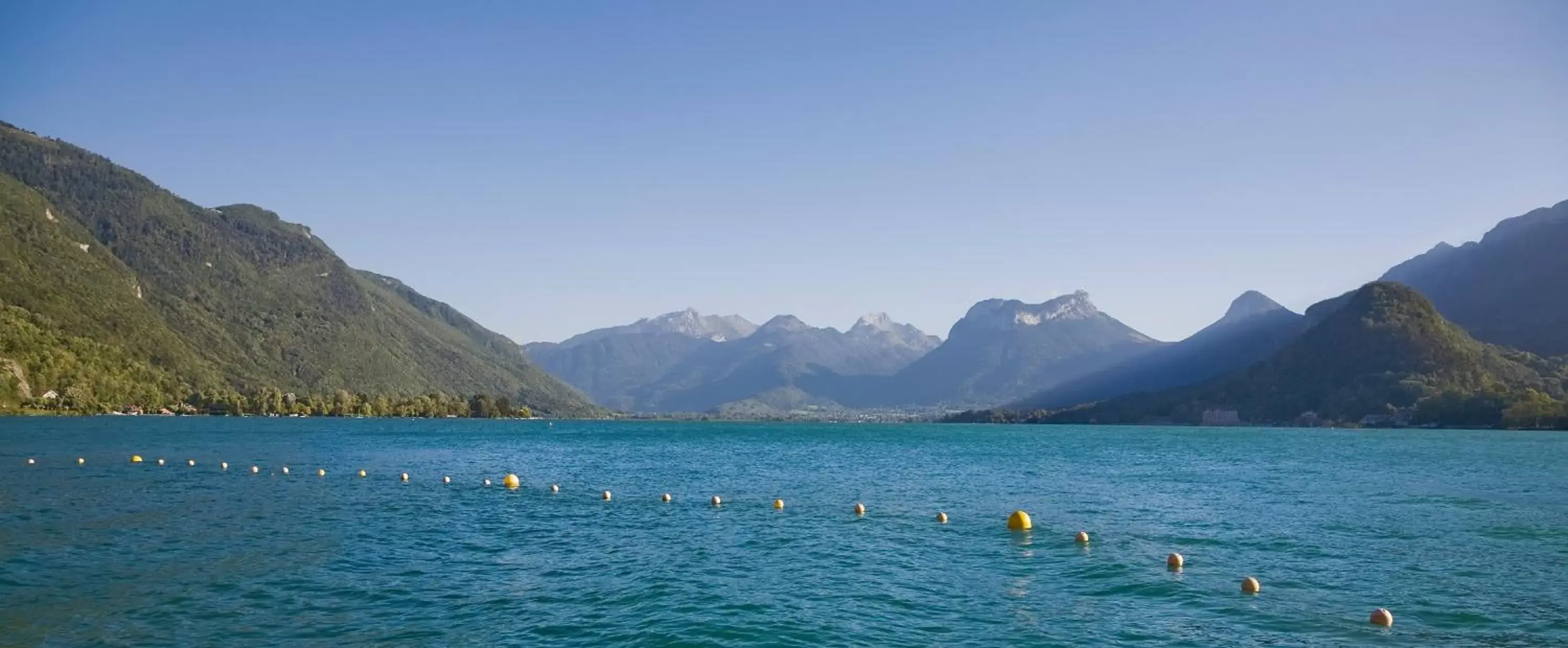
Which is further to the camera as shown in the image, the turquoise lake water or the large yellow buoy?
the large yellow buoy

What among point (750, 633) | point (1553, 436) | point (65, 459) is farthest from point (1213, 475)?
point (1553, 436)

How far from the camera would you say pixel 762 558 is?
97.3ft

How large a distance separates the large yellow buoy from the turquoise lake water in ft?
0.99

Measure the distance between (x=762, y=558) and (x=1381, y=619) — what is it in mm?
16072

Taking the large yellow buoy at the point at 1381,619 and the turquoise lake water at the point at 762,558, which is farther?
the large yellow buoy at the point at 1381,619

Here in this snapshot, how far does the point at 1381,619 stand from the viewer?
842 inches

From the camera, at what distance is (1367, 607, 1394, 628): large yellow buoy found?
69.9 feet

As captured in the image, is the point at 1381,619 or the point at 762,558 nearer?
the point at 1381,619

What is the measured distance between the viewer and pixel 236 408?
180 metres

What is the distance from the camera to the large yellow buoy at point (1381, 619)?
21297mm

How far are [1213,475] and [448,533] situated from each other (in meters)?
52.6

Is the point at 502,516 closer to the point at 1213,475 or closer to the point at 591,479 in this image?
the point at 591,479

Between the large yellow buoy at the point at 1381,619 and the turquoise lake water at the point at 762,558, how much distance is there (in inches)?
11.8

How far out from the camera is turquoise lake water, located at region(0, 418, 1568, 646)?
20797 mm
